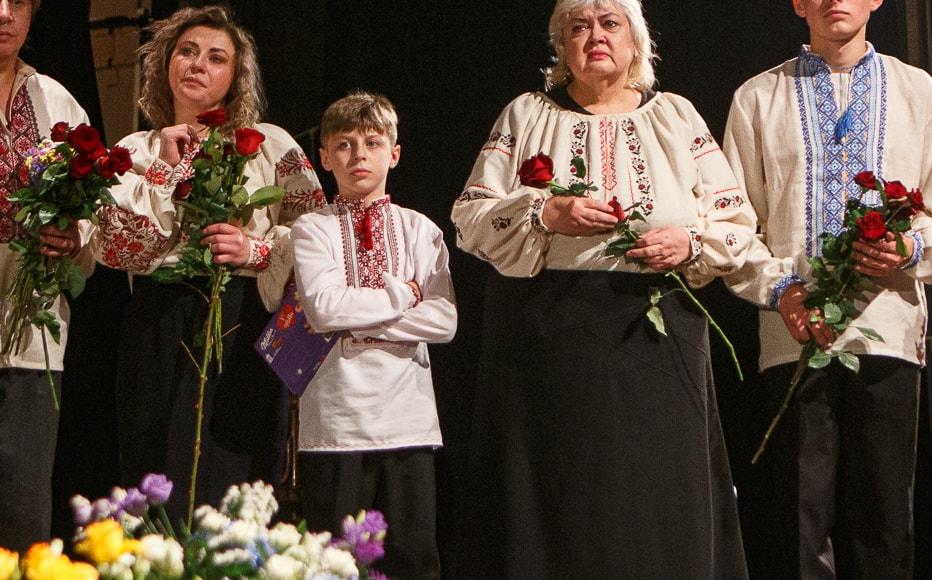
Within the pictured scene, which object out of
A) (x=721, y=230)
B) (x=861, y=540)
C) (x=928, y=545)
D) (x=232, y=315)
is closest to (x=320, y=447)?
(x=232, y=315)

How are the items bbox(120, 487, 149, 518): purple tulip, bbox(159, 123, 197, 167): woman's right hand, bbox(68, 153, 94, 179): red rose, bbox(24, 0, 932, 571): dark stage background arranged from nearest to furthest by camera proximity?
bbox(120, 487, 149, 518): purple tulip
bbox(68, 153, 94, 179): red rose
bbox(159, 123, 197, 167): woman's right hand
bbox(24, 0, 932, 571): dark stage background

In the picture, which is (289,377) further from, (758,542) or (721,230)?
(758,542)

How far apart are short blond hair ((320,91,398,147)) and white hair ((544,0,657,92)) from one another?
19.4 inches

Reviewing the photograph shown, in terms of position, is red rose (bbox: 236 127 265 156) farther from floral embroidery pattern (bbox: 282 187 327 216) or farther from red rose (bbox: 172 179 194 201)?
floral embroidery pattern (bbox: 282 187 327 216)

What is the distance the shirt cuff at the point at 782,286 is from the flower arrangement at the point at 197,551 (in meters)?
1.69

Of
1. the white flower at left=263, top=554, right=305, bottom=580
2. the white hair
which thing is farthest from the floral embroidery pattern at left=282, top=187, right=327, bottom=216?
the white flower at left=263, top=554, right=305, bottom=580

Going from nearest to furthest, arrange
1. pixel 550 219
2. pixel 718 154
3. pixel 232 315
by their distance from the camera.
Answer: pixel 550 219
pixel 718 154
pixel 232 315

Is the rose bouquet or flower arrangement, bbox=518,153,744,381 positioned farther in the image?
the rose bouquet

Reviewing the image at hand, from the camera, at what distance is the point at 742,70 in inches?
154

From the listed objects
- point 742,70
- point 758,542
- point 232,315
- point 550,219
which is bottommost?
point 758,542

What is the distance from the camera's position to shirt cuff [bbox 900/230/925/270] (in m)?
3.05

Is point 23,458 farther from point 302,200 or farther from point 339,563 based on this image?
point 339,563

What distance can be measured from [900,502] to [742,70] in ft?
4.89

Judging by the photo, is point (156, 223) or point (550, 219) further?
point (156, 223)
